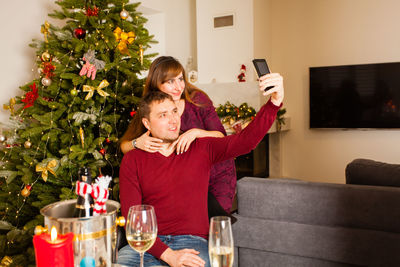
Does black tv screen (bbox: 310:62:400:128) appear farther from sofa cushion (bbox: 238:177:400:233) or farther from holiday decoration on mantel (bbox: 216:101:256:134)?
sofa cushion (bbox: 238:177:400:233)

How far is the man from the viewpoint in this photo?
1606 mm

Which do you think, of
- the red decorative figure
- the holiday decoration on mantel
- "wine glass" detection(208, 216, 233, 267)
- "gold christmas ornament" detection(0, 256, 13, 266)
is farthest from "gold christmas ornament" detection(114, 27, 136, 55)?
the red decorative figure

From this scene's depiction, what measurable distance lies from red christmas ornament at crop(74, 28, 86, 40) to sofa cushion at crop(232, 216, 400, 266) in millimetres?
1447

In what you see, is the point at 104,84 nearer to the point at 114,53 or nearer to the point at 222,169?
the point at 114,53

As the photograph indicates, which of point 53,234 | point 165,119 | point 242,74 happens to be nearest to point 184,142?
point 165,119

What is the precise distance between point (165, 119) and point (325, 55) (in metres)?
4.50

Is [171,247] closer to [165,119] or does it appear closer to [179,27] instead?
[165,119]

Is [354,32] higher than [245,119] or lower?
higher

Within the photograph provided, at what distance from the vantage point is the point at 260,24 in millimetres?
5570

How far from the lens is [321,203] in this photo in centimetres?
201

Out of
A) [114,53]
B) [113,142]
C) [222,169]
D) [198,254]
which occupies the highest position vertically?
[114,53]

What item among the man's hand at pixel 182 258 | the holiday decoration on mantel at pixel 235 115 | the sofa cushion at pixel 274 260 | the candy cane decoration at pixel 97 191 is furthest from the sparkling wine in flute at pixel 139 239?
the holiday decoration on mantel at pixel 235 115

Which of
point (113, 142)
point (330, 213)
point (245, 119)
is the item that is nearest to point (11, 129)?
point (113, 142)

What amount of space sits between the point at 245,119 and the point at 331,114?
4.47ft
